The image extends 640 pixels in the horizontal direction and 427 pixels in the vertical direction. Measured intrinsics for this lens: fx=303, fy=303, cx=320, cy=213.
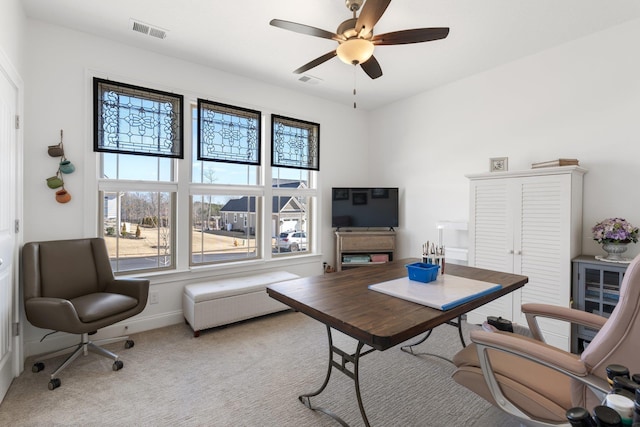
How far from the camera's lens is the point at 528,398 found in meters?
1.26

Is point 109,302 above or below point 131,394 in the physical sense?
above

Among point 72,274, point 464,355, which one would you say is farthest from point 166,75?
point 464,355

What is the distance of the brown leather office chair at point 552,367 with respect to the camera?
109 centimetres

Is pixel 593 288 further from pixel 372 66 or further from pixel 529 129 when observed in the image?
pixel 372 66

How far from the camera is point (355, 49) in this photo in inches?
83.0

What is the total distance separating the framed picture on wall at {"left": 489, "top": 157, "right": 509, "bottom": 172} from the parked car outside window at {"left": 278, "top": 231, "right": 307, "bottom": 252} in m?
2.64

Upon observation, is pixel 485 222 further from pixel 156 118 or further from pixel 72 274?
pixel 72 274

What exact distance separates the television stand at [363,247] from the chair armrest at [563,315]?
8.71 feet

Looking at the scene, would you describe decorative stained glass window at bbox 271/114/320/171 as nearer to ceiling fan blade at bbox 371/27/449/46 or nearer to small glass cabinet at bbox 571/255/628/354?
ceiling fan blade at bbox 371/27/449/46

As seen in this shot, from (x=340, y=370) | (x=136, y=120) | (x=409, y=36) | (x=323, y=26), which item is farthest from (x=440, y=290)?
(x=136, y=120)

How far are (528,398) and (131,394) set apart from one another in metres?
2.41

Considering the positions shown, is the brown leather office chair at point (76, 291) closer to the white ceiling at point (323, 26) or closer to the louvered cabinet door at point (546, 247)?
the white ceiling at point (323, 26)

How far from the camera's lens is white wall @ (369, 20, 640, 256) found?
109 inches

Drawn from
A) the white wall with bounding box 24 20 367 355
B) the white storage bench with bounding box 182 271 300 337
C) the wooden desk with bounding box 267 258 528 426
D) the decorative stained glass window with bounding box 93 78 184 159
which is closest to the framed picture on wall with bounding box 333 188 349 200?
the white storage bench with bounding box 182 271 300 337
